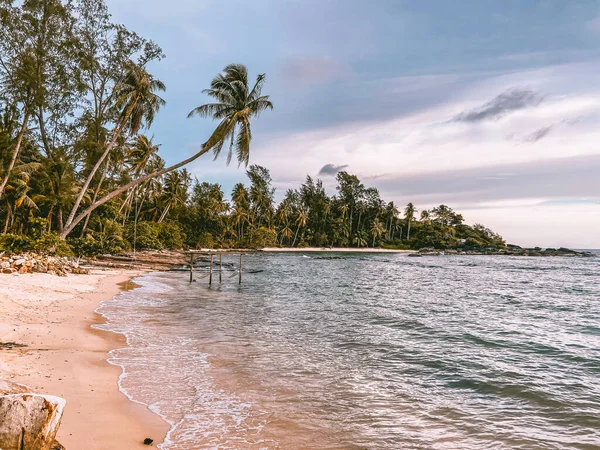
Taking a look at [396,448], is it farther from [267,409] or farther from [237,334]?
[237,334]

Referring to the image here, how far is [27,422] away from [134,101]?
27.3m

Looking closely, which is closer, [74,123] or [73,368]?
[73,368]

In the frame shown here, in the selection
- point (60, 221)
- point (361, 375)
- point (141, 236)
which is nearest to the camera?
point (361, 375)

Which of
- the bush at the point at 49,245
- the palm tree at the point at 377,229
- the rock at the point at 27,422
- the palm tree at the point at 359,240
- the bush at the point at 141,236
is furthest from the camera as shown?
the palm tree at the point at 359,240

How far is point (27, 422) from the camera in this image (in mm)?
3391

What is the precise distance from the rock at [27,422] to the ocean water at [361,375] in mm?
1563

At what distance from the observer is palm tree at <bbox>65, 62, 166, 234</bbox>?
86.8ft

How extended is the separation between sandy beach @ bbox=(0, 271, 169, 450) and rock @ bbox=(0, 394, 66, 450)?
90 cm

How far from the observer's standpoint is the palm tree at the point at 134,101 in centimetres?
2647

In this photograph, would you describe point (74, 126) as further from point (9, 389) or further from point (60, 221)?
point (9, 389)

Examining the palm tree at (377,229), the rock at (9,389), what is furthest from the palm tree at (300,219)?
the rock at (9,389)

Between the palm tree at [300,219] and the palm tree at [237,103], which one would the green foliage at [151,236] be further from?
the palm tree at [300,219]

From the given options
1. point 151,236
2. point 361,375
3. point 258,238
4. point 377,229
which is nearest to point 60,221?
point 151,236

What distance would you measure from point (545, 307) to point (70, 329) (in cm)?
1965
